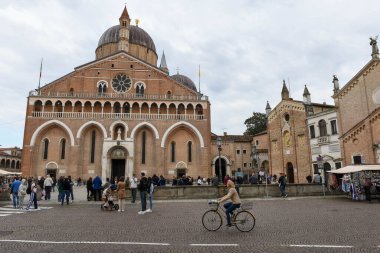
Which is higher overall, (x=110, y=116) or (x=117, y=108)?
(x=117, y=108)

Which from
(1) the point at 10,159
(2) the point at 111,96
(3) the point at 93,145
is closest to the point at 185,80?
(2) the point at 111,96

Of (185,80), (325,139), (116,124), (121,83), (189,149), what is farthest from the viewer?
(185,80)

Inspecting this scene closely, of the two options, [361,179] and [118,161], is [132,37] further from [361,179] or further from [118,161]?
[361,179]

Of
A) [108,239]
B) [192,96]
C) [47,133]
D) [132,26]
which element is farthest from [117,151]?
[108,239]

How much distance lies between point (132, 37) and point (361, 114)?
35.1m

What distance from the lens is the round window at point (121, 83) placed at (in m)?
37.2

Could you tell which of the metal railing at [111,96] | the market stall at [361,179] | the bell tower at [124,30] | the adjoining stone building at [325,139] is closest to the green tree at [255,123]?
the metal railing at [111,96]

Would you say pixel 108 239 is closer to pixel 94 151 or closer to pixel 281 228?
pixel 281 228

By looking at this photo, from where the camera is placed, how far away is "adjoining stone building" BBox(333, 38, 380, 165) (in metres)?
22.4

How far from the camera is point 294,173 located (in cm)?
3092

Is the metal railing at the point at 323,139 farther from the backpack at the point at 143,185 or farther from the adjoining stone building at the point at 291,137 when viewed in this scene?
the backpack at the point at 143,185

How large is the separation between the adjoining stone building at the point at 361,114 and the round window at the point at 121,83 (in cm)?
2428

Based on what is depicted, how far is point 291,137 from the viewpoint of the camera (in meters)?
31.8

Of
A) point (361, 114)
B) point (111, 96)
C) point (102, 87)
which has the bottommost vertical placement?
point (361, 114)
